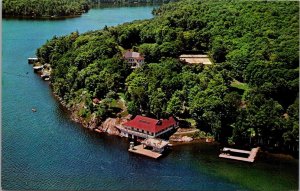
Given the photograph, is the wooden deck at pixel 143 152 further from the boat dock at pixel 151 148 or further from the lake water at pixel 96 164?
the lake water at pixel 96 164

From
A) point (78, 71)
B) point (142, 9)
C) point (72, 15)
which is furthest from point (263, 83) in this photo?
point (142, 9)

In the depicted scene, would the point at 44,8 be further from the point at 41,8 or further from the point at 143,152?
the point at 143,152

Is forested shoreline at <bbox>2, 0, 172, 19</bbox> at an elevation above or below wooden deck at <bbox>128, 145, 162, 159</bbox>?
above

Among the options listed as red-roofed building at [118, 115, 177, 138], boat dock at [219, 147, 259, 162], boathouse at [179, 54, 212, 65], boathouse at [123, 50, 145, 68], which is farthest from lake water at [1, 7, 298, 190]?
boathouse at [179, 54, 212, 65]

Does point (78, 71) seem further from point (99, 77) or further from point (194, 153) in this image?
point (194, 153)

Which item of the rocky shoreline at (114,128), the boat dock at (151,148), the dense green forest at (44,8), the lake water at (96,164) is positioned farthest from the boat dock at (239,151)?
the dense green forest at (44,8)

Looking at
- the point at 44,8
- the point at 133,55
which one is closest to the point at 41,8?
the point at 44,8

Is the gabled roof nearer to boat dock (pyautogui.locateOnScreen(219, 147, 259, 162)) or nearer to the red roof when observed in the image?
the red roof
